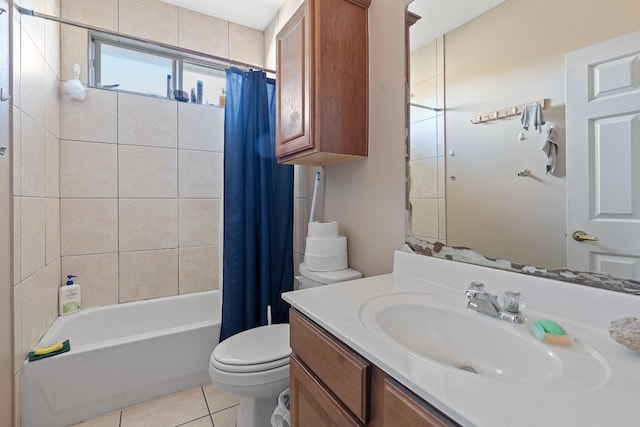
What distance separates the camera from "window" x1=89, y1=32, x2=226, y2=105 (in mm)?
1941

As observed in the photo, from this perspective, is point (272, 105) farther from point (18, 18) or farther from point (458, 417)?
point (458, 417)

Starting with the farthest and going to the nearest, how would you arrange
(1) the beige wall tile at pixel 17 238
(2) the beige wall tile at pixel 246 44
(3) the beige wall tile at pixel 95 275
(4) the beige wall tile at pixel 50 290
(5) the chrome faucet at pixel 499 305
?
(2) the beige wall tile at pixel 246 44 → (3) the beige wall tile at pixel 95 275 → (4) the beige wall tile at pixel 50 290 → (1) the beige wall tile at pixel 17 238 → (5) the chrome faucet at pixel 499 305

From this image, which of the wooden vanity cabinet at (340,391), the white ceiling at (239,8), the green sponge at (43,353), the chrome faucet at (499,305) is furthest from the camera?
the white ceiling at (239,8)

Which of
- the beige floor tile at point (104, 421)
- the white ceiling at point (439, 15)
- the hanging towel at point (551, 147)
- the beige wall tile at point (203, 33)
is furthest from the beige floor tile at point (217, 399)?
the beige wall tile at point (203, 33)

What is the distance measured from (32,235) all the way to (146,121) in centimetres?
99

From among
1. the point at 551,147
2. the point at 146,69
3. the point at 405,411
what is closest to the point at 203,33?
the point at 146,69

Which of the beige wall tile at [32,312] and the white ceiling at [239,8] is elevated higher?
the white ceiling at [239,8]

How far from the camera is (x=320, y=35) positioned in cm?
124

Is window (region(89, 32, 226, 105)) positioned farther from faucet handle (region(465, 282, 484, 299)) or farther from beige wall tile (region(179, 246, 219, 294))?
faucet handle (region(465, 282, 484, 299))

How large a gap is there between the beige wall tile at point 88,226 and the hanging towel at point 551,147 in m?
2.30

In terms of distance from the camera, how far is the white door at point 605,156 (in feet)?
2.09

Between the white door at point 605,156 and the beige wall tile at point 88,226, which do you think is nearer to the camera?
the white door at point 605,156

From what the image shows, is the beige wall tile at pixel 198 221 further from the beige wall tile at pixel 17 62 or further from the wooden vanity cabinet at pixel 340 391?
the wooden vanity cabinet at pixel 340 391

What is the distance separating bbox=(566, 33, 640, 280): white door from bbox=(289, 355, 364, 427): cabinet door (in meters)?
0.69
